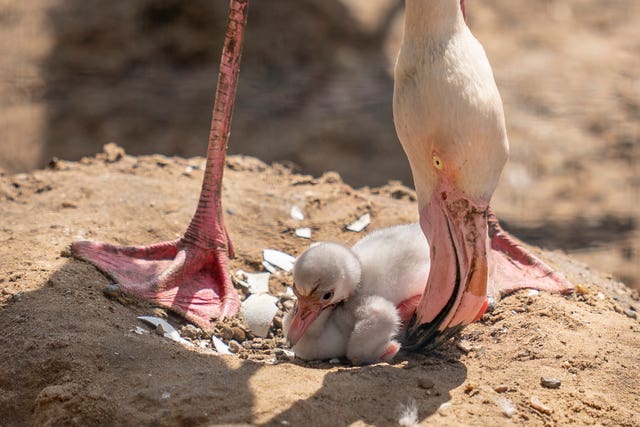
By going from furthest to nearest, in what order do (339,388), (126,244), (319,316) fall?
1. (126,244)
2. (319,316)
3. (339,388)

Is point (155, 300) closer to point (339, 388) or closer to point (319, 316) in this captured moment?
point (319, 316)

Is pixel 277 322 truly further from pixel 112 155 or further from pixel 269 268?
pixel 112 155

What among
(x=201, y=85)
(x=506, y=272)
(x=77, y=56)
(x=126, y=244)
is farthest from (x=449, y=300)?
(x=77, y=56)

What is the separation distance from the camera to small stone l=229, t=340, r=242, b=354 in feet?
11.2

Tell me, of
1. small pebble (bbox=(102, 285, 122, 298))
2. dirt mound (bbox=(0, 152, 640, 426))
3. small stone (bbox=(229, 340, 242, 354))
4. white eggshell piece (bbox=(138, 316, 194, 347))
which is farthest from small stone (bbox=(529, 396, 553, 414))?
small pebble (bbox=(102, 285, 122, 298))

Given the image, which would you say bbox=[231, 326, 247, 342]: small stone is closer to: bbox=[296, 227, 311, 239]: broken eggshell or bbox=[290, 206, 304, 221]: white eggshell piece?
bbox=[296, 227, 311, 239]: broken eggshell

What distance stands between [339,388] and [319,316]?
0.46 m

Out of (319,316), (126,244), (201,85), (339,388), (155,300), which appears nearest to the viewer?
(339,388)

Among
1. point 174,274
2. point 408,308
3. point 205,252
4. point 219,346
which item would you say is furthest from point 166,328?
point 408,308

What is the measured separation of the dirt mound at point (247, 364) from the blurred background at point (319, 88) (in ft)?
8.24

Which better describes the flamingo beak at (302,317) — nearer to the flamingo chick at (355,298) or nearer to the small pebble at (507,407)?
the flamingo chick at (355,298)

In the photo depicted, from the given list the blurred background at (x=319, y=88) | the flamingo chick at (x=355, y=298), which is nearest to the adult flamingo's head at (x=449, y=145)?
the flamingo chick at (x=355, y=298)

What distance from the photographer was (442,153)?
2.88 metres

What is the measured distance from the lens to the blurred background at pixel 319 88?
6609 millimetres
